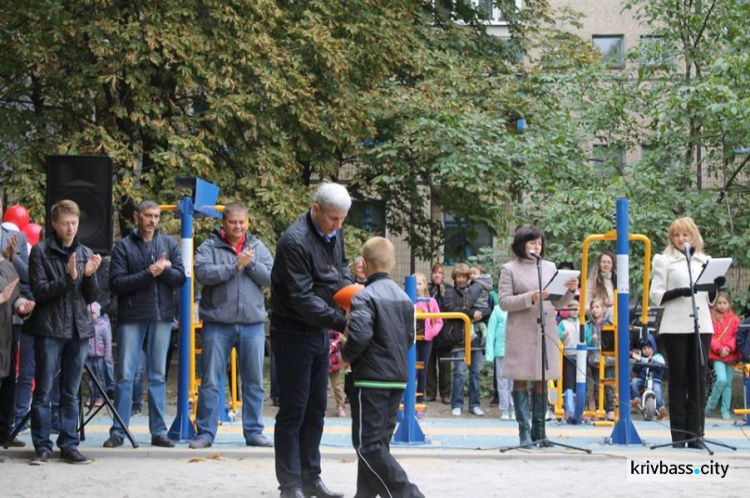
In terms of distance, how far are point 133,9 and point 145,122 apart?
6.05ft

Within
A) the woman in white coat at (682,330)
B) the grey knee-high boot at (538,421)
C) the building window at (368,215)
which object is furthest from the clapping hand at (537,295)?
the building window at (368,215)

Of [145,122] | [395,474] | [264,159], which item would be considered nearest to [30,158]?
[145,122]

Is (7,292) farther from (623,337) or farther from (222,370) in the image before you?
(623,337)

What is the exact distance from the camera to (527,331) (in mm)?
10852

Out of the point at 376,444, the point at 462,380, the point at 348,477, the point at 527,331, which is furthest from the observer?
the point at 462,380

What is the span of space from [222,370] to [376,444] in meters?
3.49

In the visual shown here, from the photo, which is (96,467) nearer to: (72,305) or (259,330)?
(72,305)

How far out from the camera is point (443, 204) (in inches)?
893

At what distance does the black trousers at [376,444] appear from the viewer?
7684 millimetres

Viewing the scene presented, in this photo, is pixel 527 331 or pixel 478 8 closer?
pixel 527 331

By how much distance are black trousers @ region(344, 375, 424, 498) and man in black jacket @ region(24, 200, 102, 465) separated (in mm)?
3062

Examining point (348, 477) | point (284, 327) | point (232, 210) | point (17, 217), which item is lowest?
point (348, 477)

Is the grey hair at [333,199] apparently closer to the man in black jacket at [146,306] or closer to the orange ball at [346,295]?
the orange ball at [346,295]

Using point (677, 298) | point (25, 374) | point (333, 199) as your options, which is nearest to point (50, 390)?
point (25, 374)
